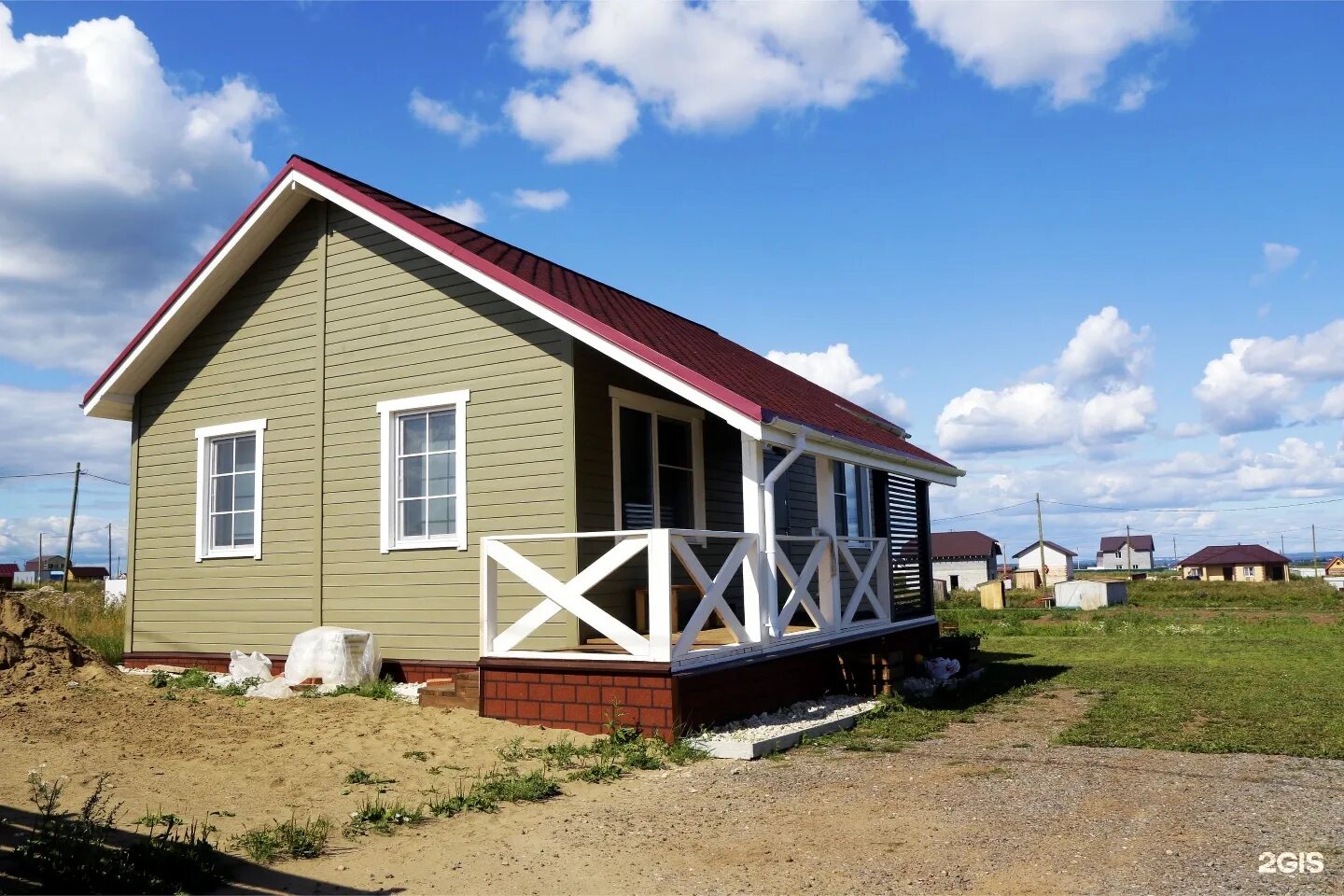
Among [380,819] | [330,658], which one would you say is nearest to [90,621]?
[330,658]

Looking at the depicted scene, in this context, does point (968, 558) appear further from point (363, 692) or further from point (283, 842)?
point (283, 842)

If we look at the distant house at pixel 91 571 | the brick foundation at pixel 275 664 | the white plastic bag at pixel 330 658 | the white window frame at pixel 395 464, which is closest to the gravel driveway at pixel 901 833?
the brick foundation at pixel 275 664

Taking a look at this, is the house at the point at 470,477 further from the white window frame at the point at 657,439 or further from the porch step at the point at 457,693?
the porch step at the point at 457,693

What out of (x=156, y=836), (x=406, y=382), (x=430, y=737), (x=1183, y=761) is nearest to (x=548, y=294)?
(x=406, y=382)

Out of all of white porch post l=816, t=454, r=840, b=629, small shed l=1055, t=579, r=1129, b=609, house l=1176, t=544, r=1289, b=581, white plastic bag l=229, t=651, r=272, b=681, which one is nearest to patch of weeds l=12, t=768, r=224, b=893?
white plastic bag l=229, t=651, r=272, b=681

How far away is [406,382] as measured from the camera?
11.8 m

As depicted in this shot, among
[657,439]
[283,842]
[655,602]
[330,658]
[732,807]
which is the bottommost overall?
[732,807]

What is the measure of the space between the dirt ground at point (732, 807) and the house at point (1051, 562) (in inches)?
2533

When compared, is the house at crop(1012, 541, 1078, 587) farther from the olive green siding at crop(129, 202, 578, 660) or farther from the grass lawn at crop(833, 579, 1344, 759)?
the olive green siding at crop(129, 202, 578, 660)

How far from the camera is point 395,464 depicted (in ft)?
38.7

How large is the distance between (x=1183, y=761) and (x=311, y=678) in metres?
8.28

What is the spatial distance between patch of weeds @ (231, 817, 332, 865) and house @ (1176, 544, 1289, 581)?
290 feet

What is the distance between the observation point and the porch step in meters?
9.82

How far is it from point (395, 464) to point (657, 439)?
118 inches
